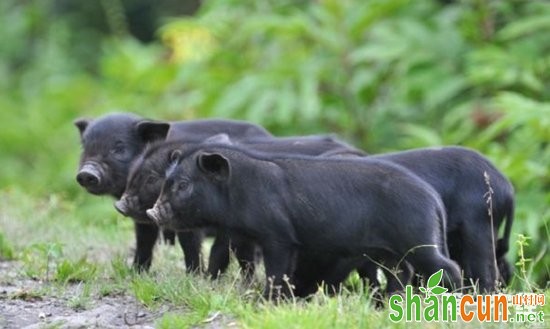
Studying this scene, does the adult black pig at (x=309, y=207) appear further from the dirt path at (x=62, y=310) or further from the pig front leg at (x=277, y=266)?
the dirt path at (x=62, y=310)

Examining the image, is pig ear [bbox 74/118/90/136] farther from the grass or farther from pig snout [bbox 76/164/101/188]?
the grass

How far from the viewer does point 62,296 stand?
27.5 feet

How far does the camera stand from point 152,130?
9.36m

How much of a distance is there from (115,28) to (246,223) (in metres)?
15.4

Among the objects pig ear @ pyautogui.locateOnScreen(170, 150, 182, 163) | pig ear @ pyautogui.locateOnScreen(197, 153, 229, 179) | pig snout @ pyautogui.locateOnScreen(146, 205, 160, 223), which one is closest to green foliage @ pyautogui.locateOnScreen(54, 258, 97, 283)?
pig snout @ pyautogui.locateOnScreen(146, 205, 160, 223)

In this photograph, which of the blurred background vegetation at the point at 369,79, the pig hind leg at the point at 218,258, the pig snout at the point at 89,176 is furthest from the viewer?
the blurred background vegetation at the point at 369,79

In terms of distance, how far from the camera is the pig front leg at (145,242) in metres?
9.30

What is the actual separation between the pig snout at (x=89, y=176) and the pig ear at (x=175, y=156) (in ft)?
3.41

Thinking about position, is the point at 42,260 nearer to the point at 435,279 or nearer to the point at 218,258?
the point at 218,258

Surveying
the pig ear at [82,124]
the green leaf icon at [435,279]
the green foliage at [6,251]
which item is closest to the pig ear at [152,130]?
the pig ear at [82,124]

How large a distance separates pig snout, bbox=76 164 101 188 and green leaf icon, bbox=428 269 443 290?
2.79m

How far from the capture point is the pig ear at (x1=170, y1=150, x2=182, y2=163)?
8.26 meters

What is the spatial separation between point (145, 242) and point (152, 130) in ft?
2.74

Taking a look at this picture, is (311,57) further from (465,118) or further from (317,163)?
(317,163)
